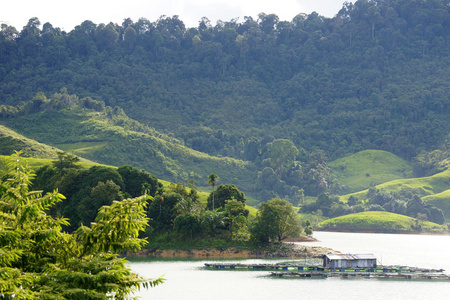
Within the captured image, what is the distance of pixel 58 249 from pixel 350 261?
80.9 metres

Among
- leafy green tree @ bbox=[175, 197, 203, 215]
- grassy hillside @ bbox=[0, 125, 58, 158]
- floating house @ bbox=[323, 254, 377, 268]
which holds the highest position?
grassy hillside @ bbox=[0, 125, 58, 158]

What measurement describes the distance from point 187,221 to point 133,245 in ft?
308

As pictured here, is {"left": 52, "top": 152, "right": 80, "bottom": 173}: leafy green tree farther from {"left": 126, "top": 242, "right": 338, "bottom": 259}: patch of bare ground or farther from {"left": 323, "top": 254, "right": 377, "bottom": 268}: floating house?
{"left": 323, "top": 254, "right": 377, "bottom": 268}: floating house

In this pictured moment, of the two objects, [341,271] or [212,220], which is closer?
[341,271]

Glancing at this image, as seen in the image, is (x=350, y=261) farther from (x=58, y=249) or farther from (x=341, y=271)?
(x=58, y=249)

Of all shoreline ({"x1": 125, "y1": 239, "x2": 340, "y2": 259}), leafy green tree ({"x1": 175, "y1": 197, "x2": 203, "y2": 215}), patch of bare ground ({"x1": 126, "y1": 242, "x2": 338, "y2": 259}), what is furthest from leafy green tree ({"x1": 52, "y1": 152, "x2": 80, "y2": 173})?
patch of bare ground ({"x1": 126, "y1": 242, "x2": 338, "y2": 259})

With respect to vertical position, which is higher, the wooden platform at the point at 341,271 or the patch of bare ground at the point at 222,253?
the patch of bare ground at the point at 222,253

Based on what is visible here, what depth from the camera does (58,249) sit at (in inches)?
862

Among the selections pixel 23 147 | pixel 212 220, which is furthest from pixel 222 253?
pixel 23 147

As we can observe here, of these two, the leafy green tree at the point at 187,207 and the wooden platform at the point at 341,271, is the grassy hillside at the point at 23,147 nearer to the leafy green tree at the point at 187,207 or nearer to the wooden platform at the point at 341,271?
the leafy green tree at the point at 187,207

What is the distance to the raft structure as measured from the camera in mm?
89625

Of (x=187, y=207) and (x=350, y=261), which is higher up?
(x=187, y=207)

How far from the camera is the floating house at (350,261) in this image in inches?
3725

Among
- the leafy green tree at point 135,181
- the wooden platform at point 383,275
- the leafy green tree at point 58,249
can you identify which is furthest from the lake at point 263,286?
the leafy green tree at point 58,249
